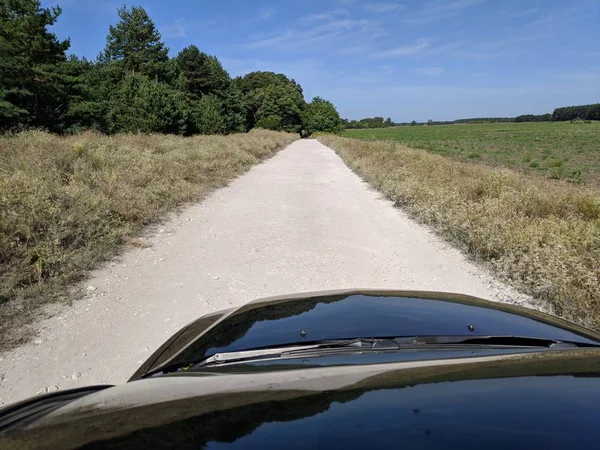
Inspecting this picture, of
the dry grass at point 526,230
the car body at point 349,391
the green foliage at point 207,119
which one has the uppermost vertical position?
the green foliage at point 207,119

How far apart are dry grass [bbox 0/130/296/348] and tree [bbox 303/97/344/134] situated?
9192 centimetres

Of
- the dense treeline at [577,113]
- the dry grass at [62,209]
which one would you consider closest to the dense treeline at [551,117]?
the dense treeline at [577,113]

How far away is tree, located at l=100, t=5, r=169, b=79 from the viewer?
49000mm

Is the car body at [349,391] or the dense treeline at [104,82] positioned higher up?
the dense treeline at [104,82]

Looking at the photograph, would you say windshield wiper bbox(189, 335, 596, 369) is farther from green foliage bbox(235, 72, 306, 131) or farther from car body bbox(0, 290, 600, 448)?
green foliage bbox(235, 72, 306, 131)

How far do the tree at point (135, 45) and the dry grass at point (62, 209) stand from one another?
4055 cm

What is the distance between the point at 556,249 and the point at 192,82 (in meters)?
62.2

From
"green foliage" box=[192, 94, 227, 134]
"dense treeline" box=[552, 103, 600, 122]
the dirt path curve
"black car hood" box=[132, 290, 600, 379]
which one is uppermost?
"dense treeline" box=[552, 103, 600, 122]

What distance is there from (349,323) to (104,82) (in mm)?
51110

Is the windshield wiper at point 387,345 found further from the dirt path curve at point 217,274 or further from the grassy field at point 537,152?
the grassy field at point 537,152

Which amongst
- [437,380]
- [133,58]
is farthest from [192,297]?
[133,58]

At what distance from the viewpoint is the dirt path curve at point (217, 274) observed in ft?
12.6

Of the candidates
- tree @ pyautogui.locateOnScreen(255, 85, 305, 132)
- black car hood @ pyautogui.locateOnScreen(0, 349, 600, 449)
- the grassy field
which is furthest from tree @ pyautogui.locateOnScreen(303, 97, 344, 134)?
black car hood @ pyautogui.locateOnScreen(0, 349, 600, 449)

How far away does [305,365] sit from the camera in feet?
6.14
